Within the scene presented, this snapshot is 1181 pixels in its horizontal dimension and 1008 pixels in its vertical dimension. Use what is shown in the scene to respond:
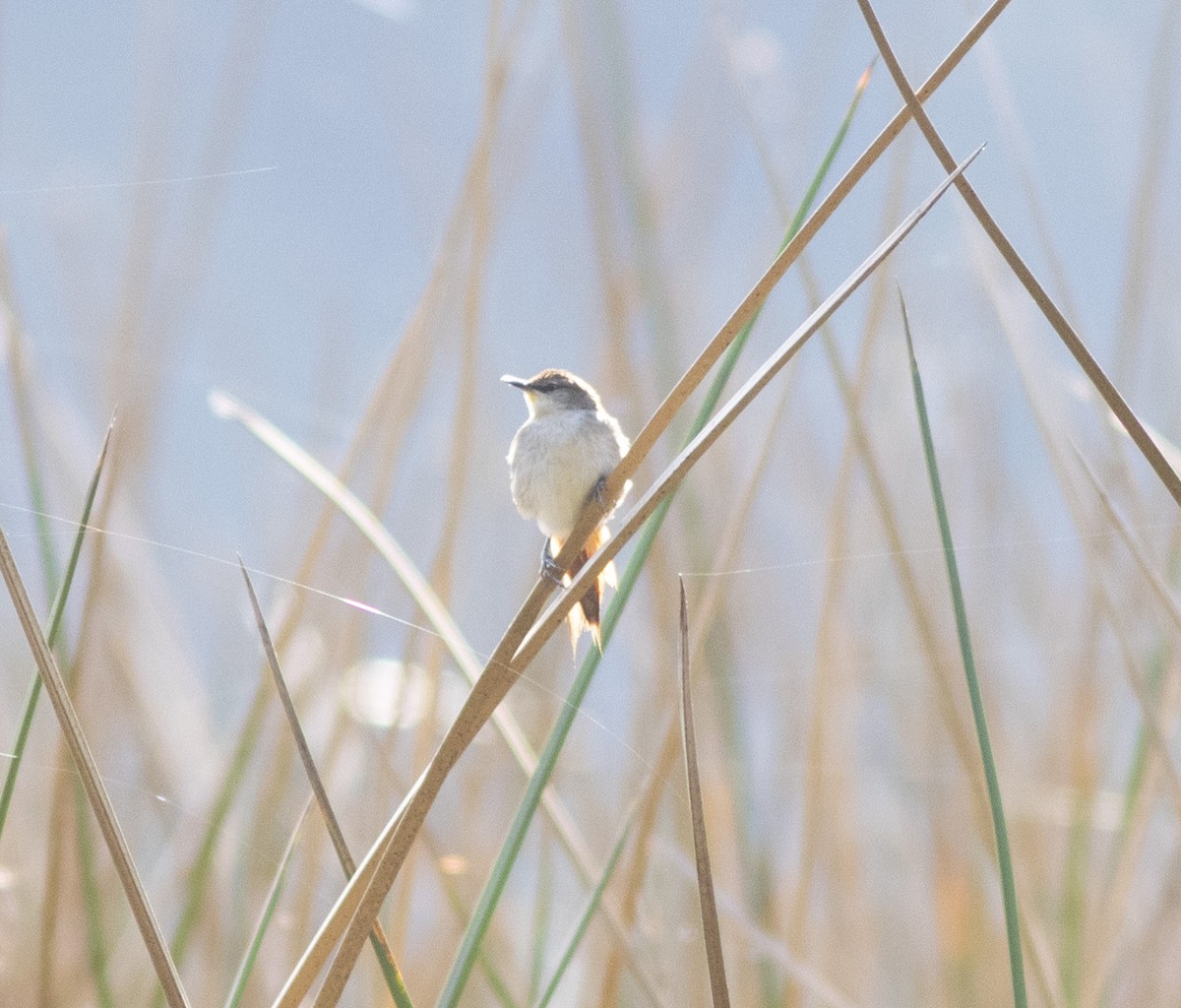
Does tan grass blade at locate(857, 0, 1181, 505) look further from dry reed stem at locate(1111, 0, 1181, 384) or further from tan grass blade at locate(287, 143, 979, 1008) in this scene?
dry reed stem at locate(1111, 0, 1181, 384)

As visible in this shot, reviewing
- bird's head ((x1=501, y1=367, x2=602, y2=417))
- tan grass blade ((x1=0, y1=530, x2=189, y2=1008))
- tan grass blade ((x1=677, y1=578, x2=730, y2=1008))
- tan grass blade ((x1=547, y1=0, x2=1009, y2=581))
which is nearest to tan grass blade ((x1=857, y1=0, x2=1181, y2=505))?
tan grass blade ((x1=547, y1=0, x2=1009, y2=581))

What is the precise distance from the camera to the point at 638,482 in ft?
3.83

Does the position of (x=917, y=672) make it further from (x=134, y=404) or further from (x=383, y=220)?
(x=134, y=404)

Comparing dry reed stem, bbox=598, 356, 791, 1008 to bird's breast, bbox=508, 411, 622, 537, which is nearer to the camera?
dry reed stem, bbox=598, 356, 791, 1008

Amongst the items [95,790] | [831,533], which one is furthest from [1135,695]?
[95,790]

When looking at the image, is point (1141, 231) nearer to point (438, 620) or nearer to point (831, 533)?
point (831, 533)

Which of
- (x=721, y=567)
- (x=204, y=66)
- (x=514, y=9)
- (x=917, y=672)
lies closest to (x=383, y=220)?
(x=204, y=66)

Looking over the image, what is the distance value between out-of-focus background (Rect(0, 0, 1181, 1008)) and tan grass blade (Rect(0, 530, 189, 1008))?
119mm

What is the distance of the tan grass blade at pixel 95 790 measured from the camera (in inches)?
19.3

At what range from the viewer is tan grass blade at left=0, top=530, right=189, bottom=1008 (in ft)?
1.61

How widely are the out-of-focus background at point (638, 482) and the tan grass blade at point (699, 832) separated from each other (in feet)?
0.78

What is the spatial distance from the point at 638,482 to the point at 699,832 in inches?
27.0

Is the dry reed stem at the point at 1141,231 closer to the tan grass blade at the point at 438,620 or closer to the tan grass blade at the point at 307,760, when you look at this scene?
the tan grass blade at the point at 438,620

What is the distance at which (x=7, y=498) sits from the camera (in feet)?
2.51
